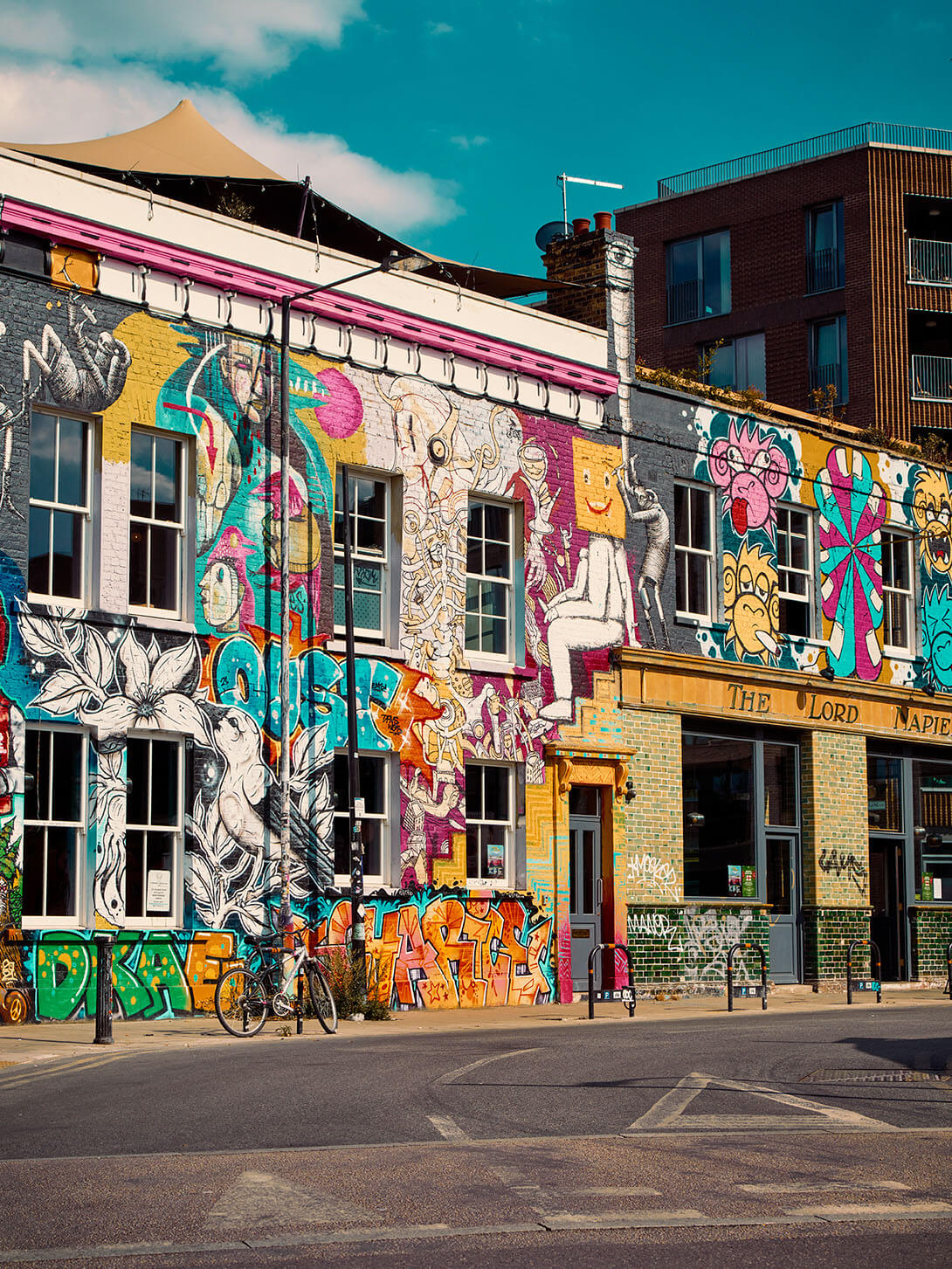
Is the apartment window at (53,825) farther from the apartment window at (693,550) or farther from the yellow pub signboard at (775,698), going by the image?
the apartment window at (693,550)

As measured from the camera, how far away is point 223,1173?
832 centimetres

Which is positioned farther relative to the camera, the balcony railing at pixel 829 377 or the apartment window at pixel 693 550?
the balcony railing at pixel 829 377

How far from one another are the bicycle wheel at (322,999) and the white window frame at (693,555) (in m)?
10.3

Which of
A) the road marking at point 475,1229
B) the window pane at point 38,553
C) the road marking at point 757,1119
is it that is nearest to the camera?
the road marking at point 475,1229

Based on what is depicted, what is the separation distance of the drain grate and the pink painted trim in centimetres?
1186

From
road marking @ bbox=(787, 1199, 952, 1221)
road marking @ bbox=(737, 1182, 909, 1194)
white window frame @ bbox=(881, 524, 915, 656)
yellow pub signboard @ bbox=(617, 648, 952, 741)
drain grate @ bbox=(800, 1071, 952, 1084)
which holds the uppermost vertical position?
white window frame @ bbox=(881, 524, 915, 656)

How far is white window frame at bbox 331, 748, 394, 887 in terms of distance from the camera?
21.2 meters

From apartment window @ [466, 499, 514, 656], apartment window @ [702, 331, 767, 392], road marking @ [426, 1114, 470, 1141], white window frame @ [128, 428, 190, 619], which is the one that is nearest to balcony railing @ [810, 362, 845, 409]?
apartment window @ [702, 331, 767, 392]

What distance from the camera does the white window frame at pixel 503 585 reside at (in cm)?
2320

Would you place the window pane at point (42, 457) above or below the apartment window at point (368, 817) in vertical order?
above

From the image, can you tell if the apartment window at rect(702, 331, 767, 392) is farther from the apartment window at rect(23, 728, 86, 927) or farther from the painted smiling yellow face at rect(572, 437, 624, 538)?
the apartment window at rect(23, 728, 86, 927)

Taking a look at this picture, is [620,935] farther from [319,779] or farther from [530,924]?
[319,779]

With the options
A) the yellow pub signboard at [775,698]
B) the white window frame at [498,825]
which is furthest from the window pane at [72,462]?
the yellow pub signboard at [775,698]

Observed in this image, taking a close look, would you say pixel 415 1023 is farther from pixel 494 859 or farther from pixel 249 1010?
pixel 494 859
